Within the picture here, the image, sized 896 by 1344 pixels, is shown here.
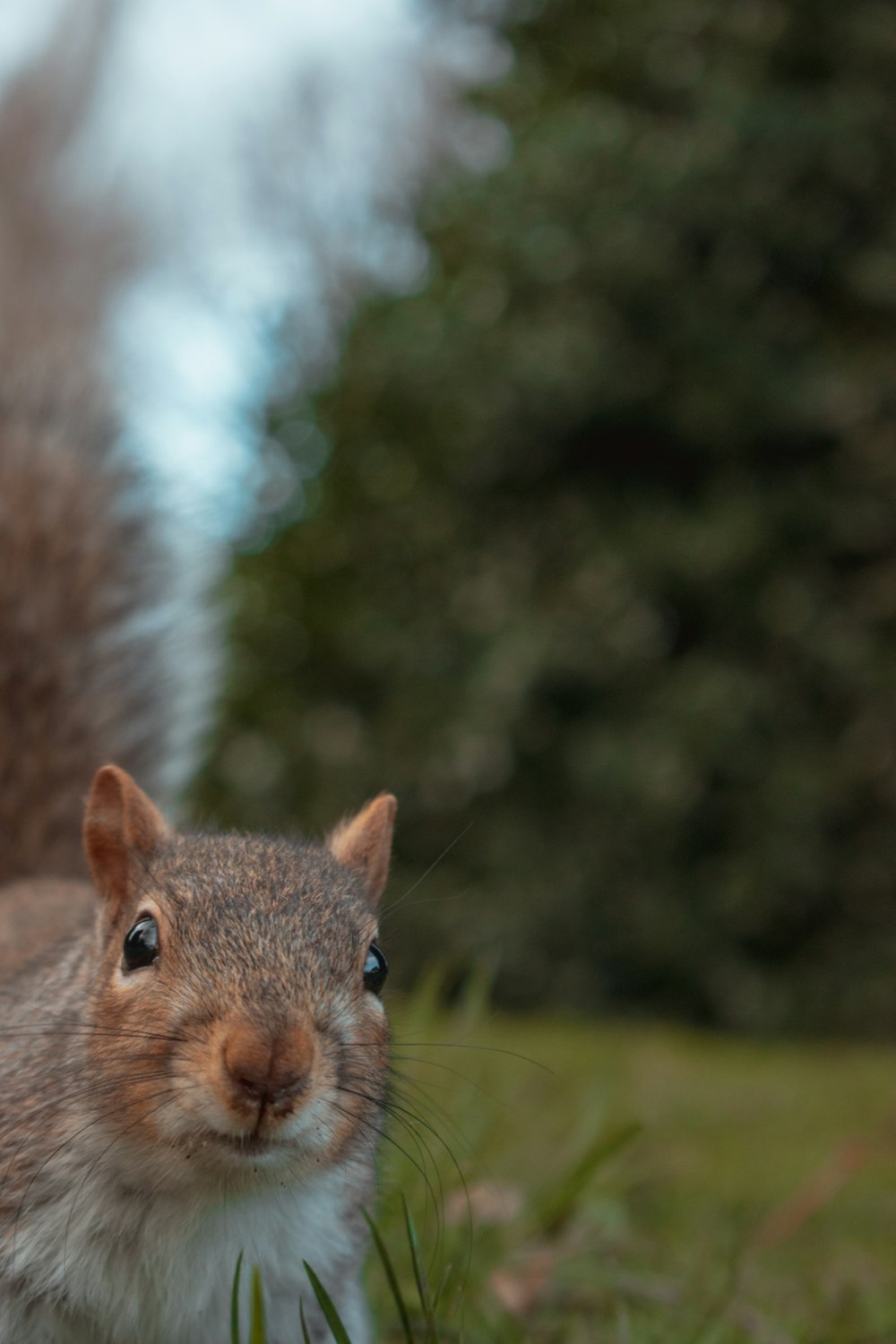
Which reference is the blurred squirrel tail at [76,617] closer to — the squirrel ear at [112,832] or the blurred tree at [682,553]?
the squirrel ear at [112,832]

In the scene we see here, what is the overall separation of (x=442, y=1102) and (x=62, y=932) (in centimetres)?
120

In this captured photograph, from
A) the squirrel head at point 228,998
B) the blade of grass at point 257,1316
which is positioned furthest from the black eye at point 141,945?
the blade of grass at point 257,1316

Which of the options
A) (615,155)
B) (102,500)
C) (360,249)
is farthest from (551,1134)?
(360,249)

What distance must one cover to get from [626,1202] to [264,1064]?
56.5 inches

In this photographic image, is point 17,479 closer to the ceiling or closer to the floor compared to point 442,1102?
closer to the ceiling

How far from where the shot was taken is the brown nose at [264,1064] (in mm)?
1014

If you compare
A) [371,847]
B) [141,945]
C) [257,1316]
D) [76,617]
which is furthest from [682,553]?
[257,1316]

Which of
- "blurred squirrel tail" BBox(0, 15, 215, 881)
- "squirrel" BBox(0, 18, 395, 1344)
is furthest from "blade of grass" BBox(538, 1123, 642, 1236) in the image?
"blurred squirrel tail" BBox(0, 15, 215, 881)

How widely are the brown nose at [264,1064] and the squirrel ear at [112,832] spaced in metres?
0.29

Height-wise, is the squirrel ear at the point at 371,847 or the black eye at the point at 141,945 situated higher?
the squirrel ear at the point at 371,847

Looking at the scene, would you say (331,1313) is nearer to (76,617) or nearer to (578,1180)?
(578,1180)

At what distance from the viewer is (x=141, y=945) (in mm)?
1172

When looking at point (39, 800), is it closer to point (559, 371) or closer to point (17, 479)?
point (17, 479)

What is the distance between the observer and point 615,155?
17.8ft
